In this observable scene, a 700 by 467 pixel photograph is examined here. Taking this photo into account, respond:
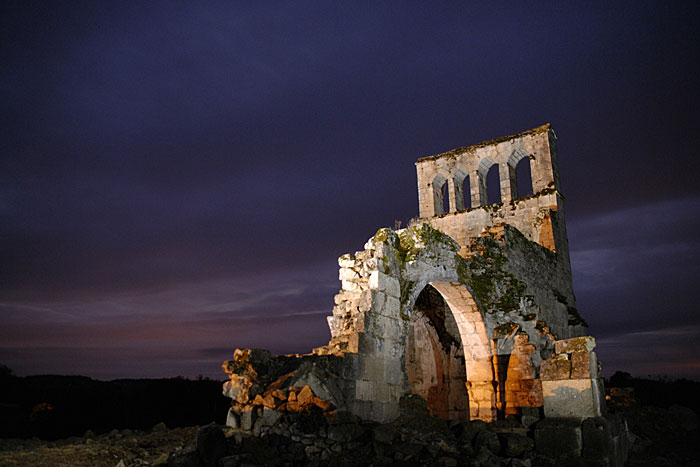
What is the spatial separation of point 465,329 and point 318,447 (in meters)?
5.40

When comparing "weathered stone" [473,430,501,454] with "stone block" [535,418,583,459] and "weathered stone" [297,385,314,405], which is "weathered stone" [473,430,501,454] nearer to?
"stone block" [535,418,583,459]

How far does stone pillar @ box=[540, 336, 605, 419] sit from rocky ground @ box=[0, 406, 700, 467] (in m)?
0.66

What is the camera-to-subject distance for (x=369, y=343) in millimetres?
7559

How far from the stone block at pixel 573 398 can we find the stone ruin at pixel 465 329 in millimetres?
16

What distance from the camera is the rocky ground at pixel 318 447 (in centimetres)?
598

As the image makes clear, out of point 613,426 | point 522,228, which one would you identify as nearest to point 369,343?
point 613,426

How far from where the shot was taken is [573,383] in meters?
7.48

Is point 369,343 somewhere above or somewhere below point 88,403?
above

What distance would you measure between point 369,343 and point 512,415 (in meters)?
3.44

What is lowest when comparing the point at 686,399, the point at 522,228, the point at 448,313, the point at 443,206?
the point at 686,399

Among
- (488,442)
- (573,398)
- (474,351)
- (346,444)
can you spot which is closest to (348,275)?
(346,444)

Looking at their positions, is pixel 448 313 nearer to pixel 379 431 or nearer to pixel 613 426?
pixel 613 426

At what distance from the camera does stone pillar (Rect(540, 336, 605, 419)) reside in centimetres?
733

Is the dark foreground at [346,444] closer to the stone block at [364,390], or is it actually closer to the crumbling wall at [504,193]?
the stone block at [364,390]
